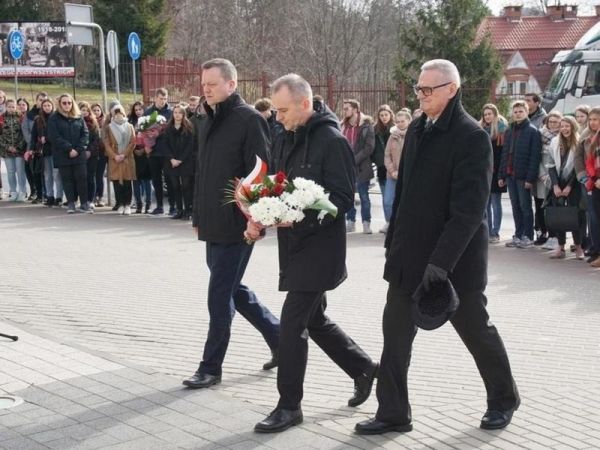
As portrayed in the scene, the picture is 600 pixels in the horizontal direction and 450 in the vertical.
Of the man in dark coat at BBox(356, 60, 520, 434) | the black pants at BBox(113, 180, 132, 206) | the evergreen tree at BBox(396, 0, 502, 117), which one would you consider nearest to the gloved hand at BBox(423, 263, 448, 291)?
the man in dark coat at BBox(356, 60, 520, 434)

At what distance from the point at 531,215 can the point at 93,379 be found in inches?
330

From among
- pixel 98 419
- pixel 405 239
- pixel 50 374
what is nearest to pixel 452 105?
pixel 405 239

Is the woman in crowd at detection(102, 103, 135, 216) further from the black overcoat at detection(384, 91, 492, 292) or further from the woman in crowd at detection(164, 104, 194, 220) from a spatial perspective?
the black overcoat at detection(384, 91, 492, 292)

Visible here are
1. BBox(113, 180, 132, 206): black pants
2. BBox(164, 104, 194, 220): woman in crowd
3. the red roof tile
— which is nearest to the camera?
BBox(164, 104, 194, 220): woman in crowd

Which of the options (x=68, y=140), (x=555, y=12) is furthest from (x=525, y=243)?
(x=555, y=12)

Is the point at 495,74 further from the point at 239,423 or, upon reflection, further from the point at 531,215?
the point at 239,423

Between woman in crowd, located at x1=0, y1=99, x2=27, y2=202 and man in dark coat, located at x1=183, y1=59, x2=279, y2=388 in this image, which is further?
woman in crowd, located at x1=0, y1=99, x2=27, y2=202

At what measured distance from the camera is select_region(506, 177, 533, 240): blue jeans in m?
13.9

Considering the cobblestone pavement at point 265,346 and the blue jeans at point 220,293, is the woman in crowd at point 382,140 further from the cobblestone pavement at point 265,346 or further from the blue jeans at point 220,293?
the blue jeans at point 220,293

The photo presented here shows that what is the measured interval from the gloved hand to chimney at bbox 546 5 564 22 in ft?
254

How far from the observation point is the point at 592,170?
12125 mm

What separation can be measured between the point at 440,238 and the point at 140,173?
12.8 meters

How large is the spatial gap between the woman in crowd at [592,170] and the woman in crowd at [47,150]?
9.49 meters

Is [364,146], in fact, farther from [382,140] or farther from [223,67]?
[223,67]
